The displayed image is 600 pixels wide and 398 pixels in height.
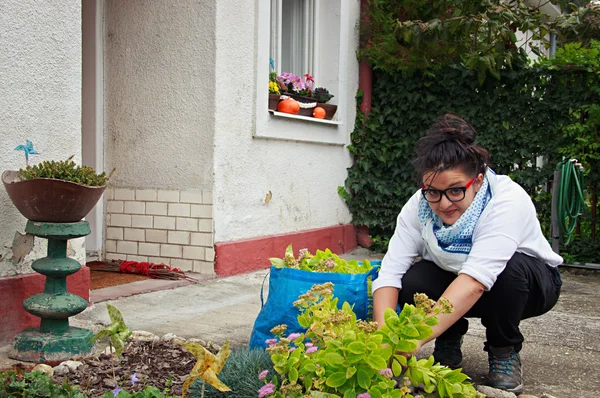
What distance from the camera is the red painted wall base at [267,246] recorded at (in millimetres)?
5418

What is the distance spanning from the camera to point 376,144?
7289mm

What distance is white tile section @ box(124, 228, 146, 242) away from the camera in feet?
18.2

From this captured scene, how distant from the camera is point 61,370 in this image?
9.34 ft

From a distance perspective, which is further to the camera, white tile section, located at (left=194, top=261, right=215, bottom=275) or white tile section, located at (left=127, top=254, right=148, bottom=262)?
white tile section, located at (left=127, top=254, right=148, bottom=262)

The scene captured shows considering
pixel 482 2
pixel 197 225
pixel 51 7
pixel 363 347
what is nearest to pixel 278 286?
pixel 363 347

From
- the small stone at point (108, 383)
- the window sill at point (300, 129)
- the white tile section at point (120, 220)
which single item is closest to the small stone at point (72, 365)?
the small stone at point (108, 383)

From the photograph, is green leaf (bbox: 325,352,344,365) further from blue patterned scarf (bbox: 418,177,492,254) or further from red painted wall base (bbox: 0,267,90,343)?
red painted wall base (bbox: 0,267,90,343)

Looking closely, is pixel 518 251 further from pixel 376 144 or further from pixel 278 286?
pixel 376 144

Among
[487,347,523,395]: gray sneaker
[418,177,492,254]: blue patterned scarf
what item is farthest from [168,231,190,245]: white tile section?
[487,347,523,395]: gray sneaker

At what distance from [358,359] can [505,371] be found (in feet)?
3.39

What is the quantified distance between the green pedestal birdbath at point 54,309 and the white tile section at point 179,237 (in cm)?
222

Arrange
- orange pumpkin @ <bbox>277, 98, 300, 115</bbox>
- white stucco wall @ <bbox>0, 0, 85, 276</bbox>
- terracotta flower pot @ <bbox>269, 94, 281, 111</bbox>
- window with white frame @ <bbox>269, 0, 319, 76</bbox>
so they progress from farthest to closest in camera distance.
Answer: window with white frame @ <bbox>269, 0, 319, 76</bbox> → orange pumpkin @ <bbox>277, 98, 300, 115</bbox> → terracotta flower pot @ <bbox>269, 94, 281, 111</bbox> → white stucco wall @ <bbox>0, 0, 85, 276</bbox>

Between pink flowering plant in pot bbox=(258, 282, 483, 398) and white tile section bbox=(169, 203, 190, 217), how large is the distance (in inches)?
128

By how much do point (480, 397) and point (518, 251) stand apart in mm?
753
